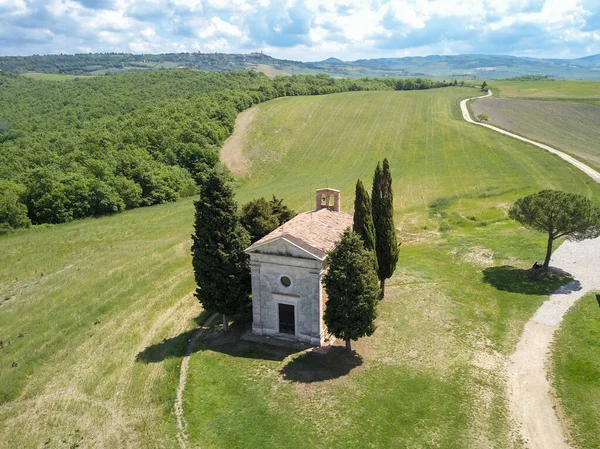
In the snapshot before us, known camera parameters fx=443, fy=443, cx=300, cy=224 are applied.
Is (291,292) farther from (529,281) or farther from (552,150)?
(552,150)

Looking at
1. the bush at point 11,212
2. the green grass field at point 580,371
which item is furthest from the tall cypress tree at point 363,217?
the bush at point 11,212

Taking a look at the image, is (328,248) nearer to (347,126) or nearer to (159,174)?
(159,174)

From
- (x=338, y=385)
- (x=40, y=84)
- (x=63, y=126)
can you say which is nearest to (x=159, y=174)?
(x=63, y=126)

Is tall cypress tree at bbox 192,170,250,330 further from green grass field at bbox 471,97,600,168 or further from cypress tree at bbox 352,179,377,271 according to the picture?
green grass field at bbox 471,97,600,168

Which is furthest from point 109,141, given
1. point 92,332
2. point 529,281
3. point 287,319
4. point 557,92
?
point 557,92

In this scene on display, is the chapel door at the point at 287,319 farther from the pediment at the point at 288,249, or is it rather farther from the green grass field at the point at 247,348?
the pediment at the point at 288,249

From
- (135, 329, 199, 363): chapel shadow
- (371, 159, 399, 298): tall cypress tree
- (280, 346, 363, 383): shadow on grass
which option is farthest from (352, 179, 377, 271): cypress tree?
(135, 329, 199, 363): chapel shadow
